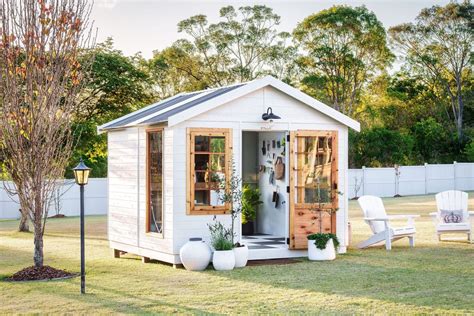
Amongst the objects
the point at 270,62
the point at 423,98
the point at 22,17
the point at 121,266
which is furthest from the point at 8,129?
the point at 423,98

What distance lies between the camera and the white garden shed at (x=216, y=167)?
40.8 ft

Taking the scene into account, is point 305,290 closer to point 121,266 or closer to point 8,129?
point 121,266

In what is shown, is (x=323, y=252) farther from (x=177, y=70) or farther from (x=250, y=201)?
(x=177, y=70)

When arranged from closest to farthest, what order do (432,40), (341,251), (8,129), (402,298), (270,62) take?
(402,298) < (8,129) < (341,251) < (270,62) < (432,40)

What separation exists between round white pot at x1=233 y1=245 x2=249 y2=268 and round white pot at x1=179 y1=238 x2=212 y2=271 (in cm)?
39

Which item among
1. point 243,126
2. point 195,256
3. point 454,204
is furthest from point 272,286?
point 454,204

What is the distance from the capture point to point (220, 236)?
40.4 ft

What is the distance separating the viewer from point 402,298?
949 cm

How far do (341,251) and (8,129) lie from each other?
5490 mm

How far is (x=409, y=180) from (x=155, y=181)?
72.7 feet

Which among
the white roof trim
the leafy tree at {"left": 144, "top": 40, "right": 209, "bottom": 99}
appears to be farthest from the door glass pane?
the leafy tree at {"left": 144, "top": 40, "right": 209, "bottom": 99}

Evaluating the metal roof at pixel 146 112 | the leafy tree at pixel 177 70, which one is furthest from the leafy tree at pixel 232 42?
the metal roof at pixel 146 112

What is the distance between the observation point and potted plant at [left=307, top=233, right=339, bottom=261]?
12797 mm

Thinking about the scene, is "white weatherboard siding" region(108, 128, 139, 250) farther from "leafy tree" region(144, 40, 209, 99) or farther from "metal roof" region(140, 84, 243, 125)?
"leafy tree" region(144, 40, 209, 99)
